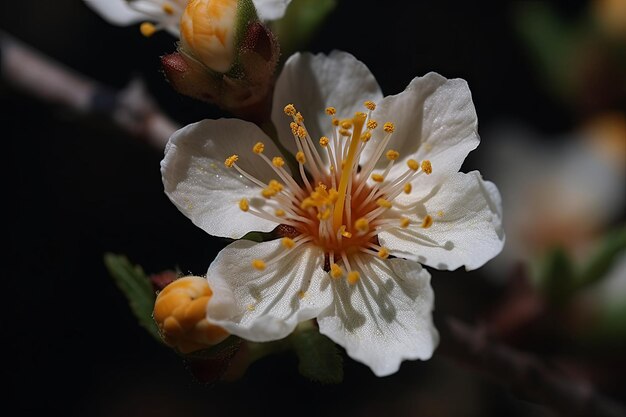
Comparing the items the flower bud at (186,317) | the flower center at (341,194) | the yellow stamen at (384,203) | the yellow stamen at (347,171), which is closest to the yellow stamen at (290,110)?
the flower center at (341,194)

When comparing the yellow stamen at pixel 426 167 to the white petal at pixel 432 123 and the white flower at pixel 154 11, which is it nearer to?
the white petal at pixel 432 123

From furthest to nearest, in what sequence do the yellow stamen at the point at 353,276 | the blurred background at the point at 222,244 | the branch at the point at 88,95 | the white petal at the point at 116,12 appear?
the blurred background at the point at 222,244, the branch at the point at 88,95, the white petal at the point at 116,12, the yellow stamen at the point at 353,276

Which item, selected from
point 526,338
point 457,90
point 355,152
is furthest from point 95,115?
point 526,338

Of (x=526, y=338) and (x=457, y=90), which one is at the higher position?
(x=457, y=90)

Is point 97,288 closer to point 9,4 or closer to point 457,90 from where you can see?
point 9,4

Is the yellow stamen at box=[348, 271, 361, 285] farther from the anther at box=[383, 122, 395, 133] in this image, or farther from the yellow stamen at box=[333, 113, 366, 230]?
the anther at box=[383, 122, 395, 133]
